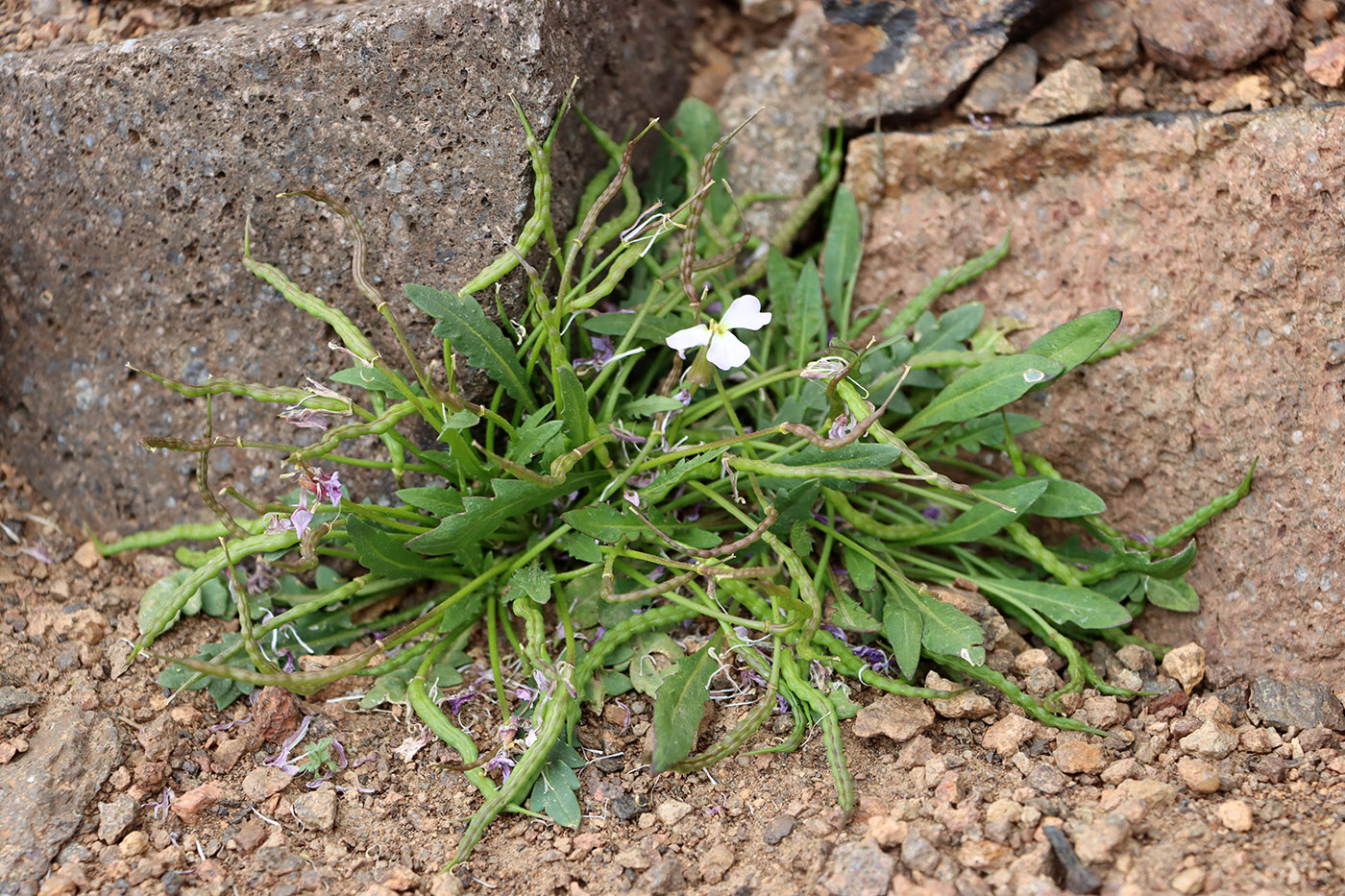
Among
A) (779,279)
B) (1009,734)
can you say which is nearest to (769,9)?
(779,279)

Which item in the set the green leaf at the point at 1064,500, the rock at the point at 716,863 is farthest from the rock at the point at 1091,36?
the rock at the point at 716,863

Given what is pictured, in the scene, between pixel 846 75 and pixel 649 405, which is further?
pixel 846 75

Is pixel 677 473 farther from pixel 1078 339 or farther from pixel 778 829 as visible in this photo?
pixel 1078 339

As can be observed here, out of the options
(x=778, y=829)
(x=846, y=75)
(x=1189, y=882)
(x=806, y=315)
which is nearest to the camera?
(x=1189, y=882)

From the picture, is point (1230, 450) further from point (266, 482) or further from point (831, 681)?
point (266, 482)

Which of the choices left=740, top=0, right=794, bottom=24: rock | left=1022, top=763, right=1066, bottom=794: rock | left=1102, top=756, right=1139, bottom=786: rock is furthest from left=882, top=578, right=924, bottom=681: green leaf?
left=740, top=0, right=794, bottom=24: rock

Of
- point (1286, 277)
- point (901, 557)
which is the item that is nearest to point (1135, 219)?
point (1286, 277)

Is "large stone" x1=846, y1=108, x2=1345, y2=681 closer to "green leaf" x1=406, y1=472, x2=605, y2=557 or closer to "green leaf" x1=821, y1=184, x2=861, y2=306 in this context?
"green leaf" x1=821, y1=184, x2=861, y2=306
